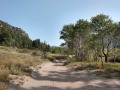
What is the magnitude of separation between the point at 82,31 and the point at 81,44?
393 centimetres

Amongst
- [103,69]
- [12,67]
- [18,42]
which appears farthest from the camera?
[18,42]

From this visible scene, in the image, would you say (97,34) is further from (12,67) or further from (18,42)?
(18,42)

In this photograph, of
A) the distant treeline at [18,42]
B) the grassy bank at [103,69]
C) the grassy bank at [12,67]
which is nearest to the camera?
the grassy bank at [12,67]

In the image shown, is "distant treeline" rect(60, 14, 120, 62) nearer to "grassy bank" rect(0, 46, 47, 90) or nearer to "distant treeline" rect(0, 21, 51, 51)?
"grassy bank" rect(0, 46, 47, 90)

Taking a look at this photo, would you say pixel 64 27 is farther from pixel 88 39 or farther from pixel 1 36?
pixel 1 36

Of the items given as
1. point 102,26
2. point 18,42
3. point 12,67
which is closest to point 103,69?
point 12,67

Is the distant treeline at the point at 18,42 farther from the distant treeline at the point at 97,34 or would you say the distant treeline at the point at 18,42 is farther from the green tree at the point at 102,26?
the green tree at the point at 102,26

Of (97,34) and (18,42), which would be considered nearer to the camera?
(97,34)

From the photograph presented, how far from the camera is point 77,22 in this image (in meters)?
72.2

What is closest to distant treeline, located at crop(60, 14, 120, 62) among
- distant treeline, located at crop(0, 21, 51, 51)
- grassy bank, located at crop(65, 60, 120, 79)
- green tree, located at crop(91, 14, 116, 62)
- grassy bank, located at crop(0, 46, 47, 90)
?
green tree, located at crop(91, 14, 116, 62)

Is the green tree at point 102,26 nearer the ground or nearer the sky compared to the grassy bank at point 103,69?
nearer the sky

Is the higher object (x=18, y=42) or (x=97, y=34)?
(x=18, y=42)

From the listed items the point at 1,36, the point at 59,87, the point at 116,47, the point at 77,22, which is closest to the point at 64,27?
the point at 77,22

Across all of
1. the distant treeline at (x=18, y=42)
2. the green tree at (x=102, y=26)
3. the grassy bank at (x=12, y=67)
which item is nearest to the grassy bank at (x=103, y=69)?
the grassy bank at (x=12, y=67)
